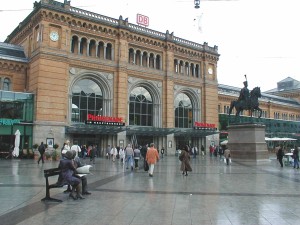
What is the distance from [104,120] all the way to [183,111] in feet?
59.4

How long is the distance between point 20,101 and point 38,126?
3.86 metres

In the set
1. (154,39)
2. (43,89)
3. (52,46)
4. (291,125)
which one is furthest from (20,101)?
(291,125)

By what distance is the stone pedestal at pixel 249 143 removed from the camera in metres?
33.8

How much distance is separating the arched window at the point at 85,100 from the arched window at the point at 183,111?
15.2 m

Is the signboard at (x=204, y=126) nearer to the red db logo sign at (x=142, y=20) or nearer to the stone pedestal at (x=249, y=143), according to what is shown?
the red db logo sign at (x=142, y=20)

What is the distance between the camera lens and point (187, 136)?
57.2 metres

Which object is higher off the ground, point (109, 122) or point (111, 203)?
point (109, 122)

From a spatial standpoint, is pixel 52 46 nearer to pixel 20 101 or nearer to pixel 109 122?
pixel 20 101

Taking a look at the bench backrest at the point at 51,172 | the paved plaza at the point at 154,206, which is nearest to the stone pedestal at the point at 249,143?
the paved plaza at the point at 154,206

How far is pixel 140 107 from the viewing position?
173ft

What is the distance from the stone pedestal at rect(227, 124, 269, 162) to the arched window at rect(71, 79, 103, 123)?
20.8 m

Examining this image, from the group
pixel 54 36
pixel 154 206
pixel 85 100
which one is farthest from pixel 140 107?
pixel 154 206

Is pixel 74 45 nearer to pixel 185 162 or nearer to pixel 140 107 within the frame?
pixel 140 107

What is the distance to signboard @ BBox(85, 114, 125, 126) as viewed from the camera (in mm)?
44062
